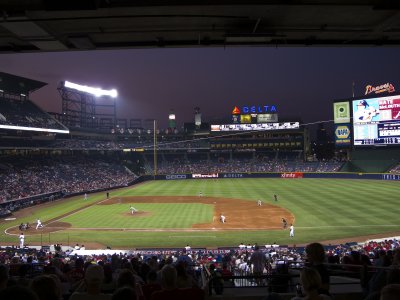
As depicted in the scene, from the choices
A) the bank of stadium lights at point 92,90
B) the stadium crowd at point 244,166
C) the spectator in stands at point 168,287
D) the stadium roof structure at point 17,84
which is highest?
the bank of stadium lights at point 92,90

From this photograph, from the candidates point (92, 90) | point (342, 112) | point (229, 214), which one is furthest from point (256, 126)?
point (229, 214)

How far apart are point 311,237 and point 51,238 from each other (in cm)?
2063

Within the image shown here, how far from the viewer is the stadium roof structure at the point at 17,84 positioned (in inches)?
2456

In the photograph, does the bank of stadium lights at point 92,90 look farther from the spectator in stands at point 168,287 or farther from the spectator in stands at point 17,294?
the spectator in stands at point 17,294

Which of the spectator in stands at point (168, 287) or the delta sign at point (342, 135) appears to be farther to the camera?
the delta sign at point (342, 135)

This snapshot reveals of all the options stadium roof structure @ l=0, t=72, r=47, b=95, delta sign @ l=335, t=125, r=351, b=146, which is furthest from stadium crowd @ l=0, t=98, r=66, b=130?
delta sign @ l=335, t=125, r=351, b=146

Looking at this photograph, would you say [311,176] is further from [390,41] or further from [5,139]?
[390,41]

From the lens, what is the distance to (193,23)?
6.62 meters

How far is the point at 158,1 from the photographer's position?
5562mm

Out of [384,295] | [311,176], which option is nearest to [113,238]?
[384,295]

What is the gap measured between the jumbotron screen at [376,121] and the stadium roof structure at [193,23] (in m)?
63.4

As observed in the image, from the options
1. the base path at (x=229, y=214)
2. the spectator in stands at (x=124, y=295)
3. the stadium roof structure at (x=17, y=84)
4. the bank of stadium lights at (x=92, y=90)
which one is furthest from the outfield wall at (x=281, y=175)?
the spectator in stands at (x=124, y=295)

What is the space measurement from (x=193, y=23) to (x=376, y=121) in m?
68.2

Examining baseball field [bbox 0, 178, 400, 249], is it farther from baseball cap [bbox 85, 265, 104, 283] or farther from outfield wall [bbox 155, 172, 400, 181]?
baseball cap [bbox 85, 265, 104, 283]
